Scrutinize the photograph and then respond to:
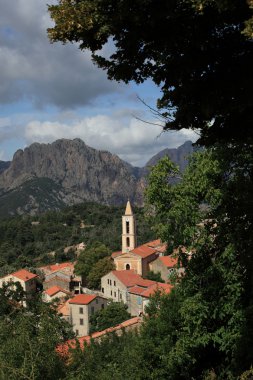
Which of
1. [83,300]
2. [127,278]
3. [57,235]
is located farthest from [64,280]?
[57,235]

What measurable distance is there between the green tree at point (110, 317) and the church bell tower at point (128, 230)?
18363mm

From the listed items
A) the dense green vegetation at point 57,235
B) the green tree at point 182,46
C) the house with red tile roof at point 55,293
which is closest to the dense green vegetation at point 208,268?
the green tree at point 182,46

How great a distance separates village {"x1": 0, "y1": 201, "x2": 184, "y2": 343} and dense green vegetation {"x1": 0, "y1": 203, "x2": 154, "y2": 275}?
456 inches

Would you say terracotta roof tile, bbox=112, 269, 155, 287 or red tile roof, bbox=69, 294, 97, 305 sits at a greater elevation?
terracotta roof tile, bbox=112, 269, 155, 287

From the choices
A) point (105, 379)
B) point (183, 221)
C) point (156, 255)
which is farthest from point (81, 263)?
point (183, 221)

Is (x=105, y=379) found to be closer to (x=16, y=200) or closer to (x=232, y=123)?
(x=232, y=123)

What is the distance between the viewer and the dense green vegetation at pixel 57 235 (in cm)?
7971

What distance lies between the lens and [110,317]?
39.4 metres

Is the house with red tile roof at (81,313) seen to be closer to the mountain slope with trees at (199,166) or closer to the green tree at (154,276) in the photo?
the green tree at (154,276)

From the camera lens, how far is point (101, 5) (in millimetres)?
4457

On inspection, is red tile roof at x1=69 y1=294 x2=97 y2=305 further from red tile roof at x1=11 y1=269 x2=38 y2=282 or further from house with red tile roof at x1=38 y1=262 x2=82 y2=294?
red tile roof at x1=11 y1=269 x2=38 y2=282

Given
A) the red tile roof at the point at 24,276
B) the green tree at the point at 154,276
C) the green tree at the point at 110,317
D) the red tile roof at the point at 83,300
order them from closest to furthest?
the green tree at the point at 110,317 < the red tile roof at the point at 83,300 < the green tree at the point at 154,276 < the red tile roof at the point at 24,276

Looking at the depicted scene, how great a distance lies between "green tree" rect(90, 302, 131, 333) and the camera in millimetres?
38500

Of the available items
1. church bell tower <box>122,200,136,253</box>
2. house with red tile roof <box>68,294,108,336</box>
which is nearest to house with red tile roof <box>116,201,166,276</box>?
church bell tower <box>122,200,136,253</box>
